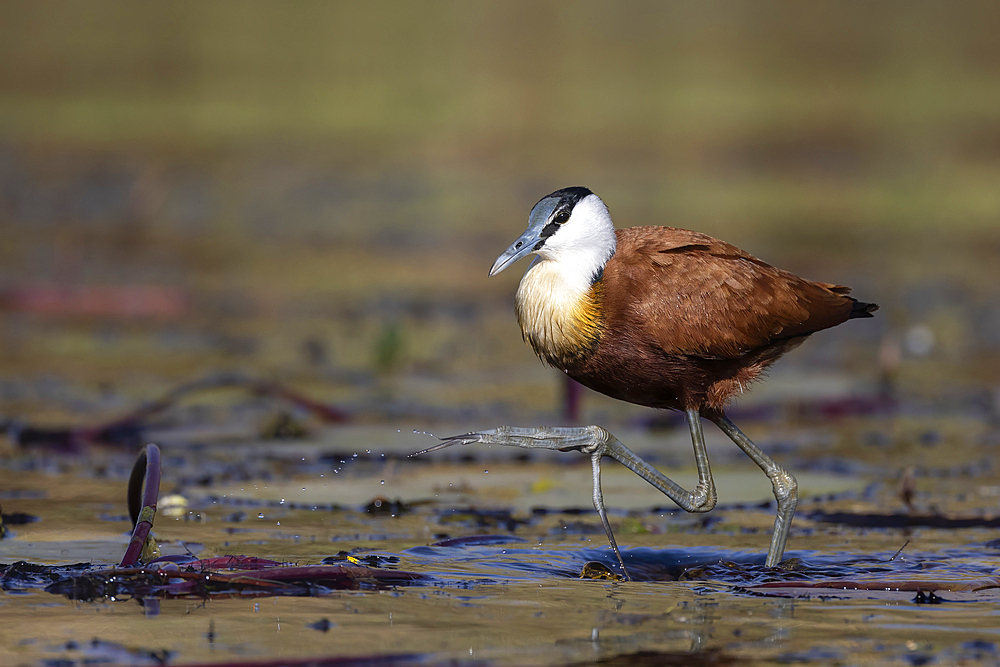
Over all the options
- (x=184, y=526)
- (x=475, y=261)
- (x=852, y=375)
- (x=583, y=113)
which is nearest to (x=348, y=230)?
(x=475, y=261)

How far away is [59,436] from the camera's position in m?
6.16

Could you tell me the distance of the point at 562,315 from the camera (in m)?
4.75

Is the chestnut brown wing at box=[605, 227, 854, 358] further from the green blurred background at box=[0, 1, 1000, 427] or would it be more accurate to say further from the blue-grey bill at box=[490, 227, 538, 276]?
the green blurred background at box=[0, 1, 1000, 427]

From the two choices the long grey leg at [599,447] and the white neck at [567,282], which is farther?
the white neck at [567,282]

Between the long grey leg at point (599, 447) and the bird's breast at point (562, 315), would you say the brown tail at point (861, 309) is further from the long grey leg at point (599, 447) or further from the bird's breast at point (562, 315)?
the bird's breast at point (562, 315)

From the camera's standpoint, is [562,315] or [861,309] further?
[861,309]

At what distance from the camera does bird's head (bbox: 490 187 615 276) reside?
4.86 metres

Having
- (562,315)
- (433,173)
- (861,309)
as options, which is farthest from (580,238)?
(433,173)

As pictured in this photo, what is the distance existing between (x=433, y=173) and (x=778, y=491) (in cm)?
1267

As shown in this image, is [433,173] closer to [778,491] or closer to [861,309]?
[861,309]

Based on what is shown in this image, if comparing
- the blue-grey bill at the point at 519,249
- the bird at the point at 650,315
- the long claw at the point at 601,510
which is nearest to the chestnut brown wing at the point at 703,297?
the bird at the point at 650,315

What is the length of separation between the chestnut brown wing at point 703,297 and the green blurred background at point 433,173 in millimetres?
2183

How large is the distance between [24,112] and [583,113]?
6.82m

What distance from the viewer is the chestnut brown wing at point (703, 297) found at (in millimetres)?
4781
